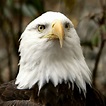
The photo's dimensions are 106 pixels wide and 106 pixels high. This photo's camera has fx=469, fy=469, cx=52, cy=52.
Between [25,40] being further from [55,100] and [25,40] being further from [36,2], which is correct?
[36,2]

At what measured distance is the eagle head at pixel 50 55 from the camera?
9.30 feet

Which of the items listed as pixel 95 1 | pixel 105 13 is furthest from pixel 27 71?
pixel 95 1

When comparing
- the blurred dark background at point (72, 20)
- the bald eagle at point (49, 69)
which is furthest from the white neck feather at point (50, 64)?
the blurred dark background at point (72, 20)

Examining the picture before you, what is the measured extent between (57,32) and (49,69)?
291mm

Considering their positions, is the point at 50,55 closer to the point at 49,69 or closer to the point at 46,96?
the point at 49,69

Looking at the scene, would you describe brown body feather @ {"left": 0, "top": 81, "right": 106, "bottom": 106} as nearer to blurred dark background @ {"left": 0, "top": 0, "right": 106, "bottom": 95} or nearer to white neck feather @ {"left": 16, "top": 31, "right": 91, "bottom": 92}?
white neck feather @ {"left": 16, "top": 31, "right": 91, "bottom": 92}

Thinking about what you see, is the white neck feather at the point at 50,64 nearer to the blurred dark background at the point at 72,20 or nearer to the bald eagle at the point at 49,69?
the bald eagle at the point at 49,69

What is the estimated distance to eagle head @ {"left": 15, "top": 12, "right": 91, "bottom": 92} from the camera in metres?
2.84

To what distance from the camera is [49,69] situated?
2910mm

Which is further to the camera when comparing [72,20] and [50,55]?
[72,20]

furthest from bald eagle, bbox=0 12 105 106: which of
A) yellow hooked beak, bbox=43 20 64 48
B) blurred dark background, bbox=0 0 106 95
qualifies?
blurred dark background, bbox=0 0 106 95

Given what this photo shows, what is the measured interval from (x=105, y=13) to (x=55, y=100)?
1.27 metres

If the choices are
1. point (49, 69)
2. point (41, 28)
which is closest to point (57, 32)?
point (41, 28)

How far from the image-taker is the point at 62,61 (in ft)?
9.53
